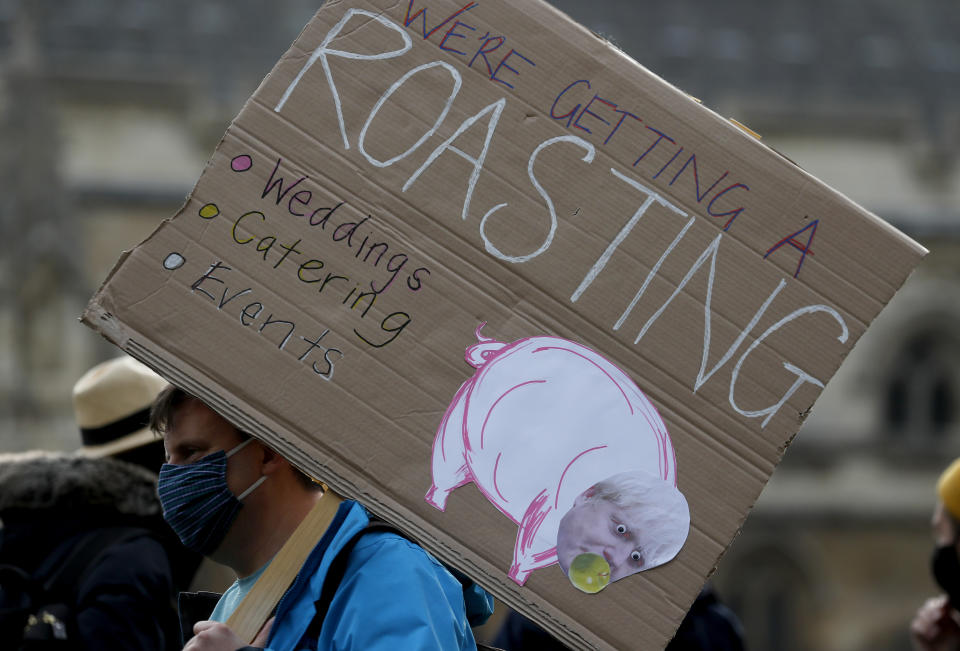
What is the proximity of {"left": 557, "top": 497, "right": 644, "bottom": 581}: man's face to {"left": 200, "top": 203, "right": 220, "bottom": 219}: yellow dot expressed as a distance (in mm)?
774

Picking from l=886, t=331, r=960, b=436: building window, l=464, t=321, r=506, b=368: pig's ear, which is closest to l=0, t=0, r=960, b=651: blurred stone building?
l=886, t=331, r=960, b=436: building window

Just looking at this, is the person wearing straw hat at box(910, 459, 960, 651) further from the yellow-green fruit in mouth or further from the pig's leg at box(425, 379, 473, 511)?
the pig's leg at box(425, 379, 473, 511)

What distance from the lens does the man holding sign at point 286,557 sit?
7.25 feet

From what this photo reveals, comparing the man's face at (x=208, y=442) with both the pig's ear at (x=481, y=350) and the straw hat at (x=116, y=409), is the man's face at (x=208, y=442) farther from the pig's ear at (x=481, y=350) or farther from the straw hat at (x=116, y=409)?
the straw hat at (x=116, y=409)

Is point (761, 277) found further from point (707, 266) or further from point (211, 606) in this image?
point (211, 606)

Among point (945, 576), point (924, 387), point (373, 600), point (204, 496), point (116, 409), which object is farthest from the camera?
point (924, 387)

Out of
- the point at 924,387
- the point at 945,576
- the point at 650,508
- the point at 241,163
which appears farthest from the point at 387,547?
the point at 924,387

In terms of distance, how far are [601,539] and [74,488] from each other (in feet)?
5.62

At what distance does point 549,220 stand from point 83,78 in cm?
1963

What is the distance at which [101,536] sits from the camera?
3.41 meters

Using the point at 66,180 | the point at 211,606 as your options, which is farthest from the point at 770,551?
the point at 211,606

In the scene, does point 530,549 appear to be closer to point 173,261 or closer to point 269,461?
point 269,461

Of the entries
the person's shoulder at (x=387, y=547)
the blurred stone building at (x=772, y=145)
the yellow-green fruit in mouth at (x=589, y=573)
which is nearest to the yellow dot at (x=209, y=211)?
the person's shoulder at (x=387, y=547)

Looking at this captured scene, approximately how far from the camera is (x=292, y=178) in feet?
7.72
